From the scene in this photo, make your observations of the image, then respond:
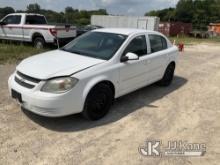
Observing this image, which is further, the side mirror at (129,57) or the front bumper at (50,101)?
the side mirror at (129,57)

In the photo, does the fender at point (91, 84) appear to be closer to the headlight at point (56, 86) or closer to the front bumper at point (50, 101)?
the front bumper at point (50, 101)

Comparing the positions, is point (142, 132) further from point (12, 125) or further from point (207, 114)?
point (12, 125)

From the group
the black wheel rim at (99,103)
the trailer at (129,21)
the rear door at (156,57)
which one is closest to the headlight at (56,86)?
the black wheel rim at (99,103)

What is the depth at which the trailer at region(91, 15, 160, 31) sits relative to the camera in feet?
116

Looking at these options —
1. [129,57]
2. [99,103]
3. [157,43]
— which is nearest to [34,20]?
[157,43]

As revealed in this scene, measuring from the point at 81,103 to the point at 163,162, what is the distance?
5.21 feet

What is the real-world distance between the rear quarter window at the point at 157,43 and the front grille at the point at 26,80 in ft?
9.98

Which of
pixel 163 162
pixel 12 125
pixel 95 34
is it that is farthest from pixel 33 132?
pixel 95 34

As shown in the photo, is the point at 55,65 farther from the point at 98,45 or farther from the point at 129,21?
the point at 129,21

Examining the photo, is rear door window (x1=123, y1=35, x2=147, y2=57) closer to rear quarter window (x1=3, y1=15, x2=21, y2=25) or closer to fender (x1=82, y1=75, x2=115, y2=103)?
fender (x1=82, y1=75, x2=115, y2=103)

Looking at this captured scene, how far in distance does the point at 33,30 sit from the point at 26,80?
29.2ft

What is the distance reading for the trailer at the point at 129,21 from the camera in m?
35.3

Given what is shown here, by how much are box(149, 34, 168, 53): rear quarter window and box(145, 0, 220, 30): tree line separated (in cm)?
9315

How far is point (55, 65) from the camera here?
181 inches
